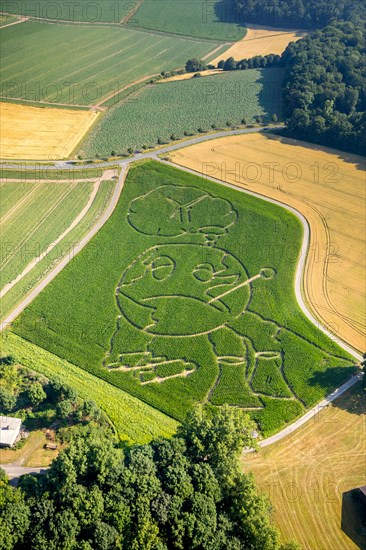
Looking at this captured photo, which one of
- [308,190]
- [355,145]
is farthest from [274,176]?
[355,145]

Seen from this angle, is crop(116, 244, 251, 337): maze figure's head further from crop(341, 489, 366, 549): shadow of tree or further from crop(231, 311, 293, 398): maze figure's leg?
crop(341, 489, 366, 549): shadow of tree

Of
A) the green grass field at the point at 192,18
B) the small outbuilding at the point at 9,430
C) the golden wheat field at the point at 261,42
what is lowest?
the small outbuilding at the point at 9,430

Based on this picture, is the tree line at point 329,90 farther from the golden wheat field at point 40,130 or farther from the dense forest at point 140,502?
the dense forest at point 140,502

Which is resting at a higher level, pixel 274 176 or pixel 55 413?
pixel 274 176

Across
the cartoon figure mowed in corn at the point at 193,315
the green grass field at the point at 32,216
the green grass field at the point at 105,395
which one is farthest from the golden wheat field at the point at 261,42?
the green grass field at the point at 105,395

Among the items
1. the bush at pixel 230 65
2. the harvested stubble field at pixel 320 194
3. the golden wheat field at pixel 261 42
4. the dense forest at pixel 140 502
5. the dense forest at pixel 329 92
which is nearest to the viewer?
the dense forest at pixel 140 502

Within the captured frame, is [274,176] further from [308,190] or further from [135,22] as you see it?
[135,22]
